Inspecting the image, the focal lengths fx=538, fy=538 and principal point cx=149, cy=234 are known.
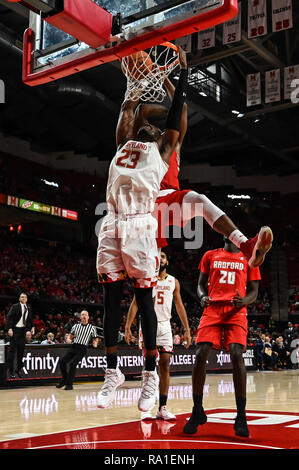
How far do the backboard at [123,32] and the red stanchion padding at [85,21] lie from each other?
0.21ft

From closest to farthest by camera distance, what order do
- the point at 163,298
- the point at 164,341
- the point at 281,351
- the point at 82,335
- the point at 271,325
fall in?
1. the point at 164,341
2. the point at 163,298
3. the point at 82,335
4. the point at 281,351
5. the point at 271,325

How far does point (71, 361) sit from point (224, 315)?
659cm

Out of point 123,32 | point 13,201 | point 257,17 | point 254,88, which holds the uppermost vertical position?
point 257,17

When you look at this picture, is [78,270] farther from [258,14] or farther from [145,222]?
[145,222]

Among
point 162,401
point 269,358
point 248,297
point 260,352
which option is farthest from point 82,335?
point 269,358

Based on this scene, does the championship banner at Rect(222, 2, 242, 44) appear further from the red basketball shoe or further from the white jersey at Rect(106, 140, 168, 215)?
the red basketball shoe

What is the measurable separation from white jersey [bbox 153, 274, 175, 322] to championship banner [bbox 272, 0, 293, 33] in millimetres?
7637

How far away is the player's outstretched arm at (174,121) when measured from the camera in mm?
4160

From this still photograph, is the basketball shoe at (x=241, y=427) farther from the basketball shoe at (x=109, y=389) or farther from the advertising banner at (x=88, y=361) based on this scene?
the advertising banner at (x=88, y=361)

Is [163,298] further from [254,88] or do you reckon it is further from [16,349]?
[254,88]

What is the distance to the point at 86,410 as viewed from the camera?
7.56 meters

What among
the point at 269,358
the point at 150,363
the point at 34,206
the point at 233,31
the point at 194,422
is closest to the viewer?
the point at 150,363

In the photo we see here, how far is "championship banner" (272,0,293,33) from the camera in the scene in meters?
12.2

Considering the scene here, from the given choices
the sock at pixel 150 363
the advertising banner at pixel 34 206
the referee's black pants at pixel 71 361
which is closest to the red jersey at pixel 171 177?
the sock at pixel 150 363
